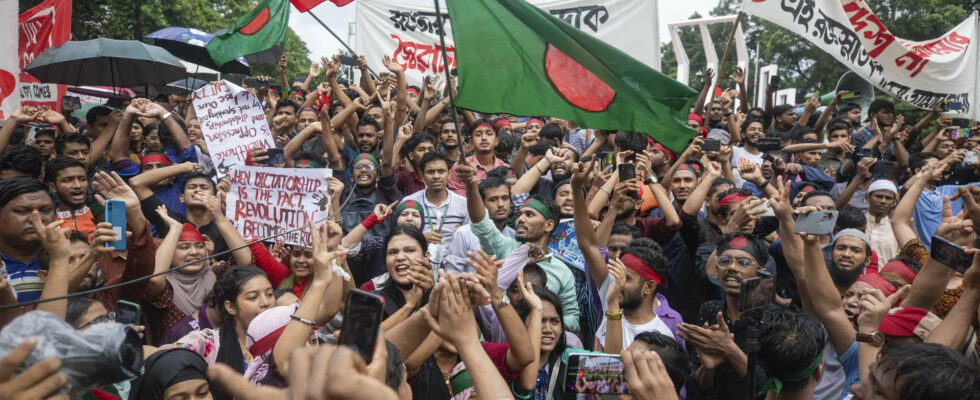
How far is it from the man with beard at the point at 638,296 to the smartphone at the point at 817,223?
902 mm

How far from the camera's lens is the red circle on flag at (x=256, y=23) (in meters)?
6.97

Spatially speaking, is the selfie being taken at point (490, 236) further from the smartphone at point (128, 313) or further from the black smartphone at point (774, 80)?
the black smartphone at point (774, 80)

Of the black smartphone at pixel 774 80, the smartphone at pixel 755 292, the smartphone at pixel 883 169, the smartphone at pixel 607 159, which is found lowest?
the smartphone at pixel 755 292

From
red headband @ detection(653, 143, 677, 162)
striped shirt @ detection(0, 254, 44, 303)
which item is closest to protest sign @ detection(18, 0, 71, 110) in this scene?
striped shirt @ detection(0, 254, 44, 303)

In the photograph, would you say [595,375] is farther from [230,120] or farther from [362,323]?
[230,120]

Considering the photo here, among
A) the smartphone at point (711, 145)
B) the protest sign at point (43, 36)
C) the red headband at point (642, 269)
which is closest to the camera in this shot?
the red headband at point (642, 269)

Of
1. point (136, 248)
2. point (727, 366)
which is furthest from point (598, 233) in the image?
Answer: point (136, 248)

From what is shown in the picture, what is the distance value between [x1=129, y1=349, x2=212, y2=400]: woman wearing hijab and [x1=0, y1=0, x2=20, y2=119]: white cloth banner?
14.8ft

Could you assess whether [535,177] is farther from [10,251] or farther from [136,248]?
[10,251]

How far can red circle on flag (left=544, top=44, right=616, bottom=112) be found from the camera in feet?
13.5

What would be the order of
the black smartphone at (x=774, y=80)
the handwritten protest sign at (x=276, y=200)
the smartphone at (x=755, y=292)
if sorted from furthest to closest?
the black smartphone at (x=774, y=80) < the handwritten protest sign at (x=276, y=200) < the smartphone at (x=755, y=292)

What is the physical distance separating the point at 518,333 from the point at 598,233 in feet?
7.05

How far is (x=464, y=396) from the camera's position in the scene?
3248mm

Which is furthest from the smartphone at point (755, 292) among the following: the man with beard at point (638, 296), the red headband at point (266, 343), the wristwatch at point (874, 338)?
the red headband at point (266, 343)
